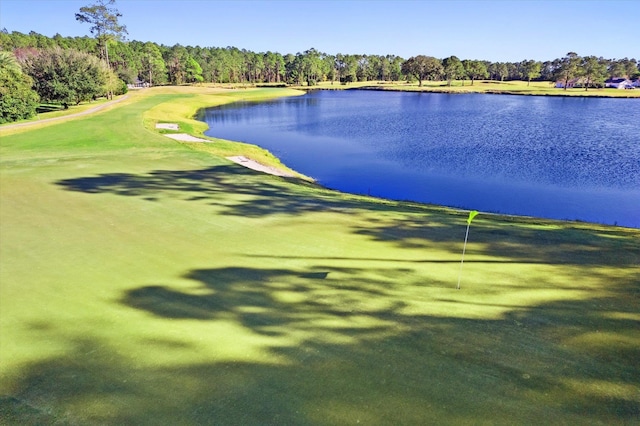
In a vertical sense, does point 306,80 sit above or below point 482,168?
above

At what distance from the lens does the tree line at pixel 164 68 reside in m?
Result: 54.1

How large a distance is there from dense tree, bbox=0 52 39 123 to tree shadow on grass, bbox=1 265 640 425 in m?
45.5

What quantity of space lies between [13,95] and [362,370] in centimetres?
5135

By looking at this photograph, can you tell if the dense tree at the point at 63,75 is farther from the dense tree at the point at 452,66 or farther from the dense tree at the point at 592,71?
the dense tree at the point at 592,71

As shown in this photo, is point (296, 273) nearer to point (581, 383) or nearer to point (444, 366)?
point (444, 366)

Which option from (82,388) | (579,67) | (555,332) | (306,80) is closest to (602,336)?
(555,332)

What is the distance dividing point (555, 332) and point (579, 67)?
154m

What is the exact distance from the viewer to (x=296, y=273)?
374 inches

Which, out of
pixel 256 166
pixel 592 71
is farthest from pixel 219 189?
pixel 592 71

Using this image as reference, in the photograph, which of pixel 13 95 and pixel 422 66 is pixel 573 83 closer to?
pixel 422 66

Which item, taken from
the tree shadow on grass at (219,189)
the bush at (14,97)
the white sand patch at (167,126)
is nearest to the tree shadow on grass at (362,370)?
the tree shadow on grass at (219,189)

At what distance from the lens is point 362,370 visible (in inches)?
238

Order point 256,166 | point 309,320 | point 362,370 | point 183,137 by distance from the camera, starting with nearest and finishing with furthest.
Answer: point 362,370, point 309,320, point 256,166, point 183,137

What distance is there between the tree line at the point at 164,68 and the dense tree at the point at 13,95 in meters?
0.09
